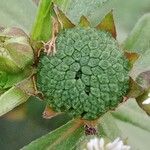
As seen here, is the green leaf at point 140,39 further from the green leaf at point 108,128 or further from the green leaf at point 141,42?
the green leaf at point 108,128

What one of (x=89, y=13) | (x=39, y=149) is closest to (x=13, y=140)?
(x=39, y=149)

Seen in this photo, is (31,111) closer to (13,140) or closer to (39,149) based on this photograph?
(13,140)

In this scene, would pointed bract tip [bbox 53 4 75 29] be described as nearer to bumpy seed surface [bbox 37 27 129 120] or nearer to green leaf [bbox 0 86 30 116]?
bumpy seed surface [bbox 37 27 129 120]

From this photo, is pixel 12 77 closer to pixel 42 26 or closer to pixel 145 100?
pixel 42 26

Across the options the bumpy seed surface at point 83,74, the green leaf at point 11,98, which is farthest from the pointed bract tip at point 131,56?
the green leaf at point 11,98

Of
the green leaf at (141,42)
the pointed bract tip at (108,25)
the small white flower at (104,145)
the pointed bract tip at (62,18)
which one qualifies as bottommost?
the small white flower at (104,145)
